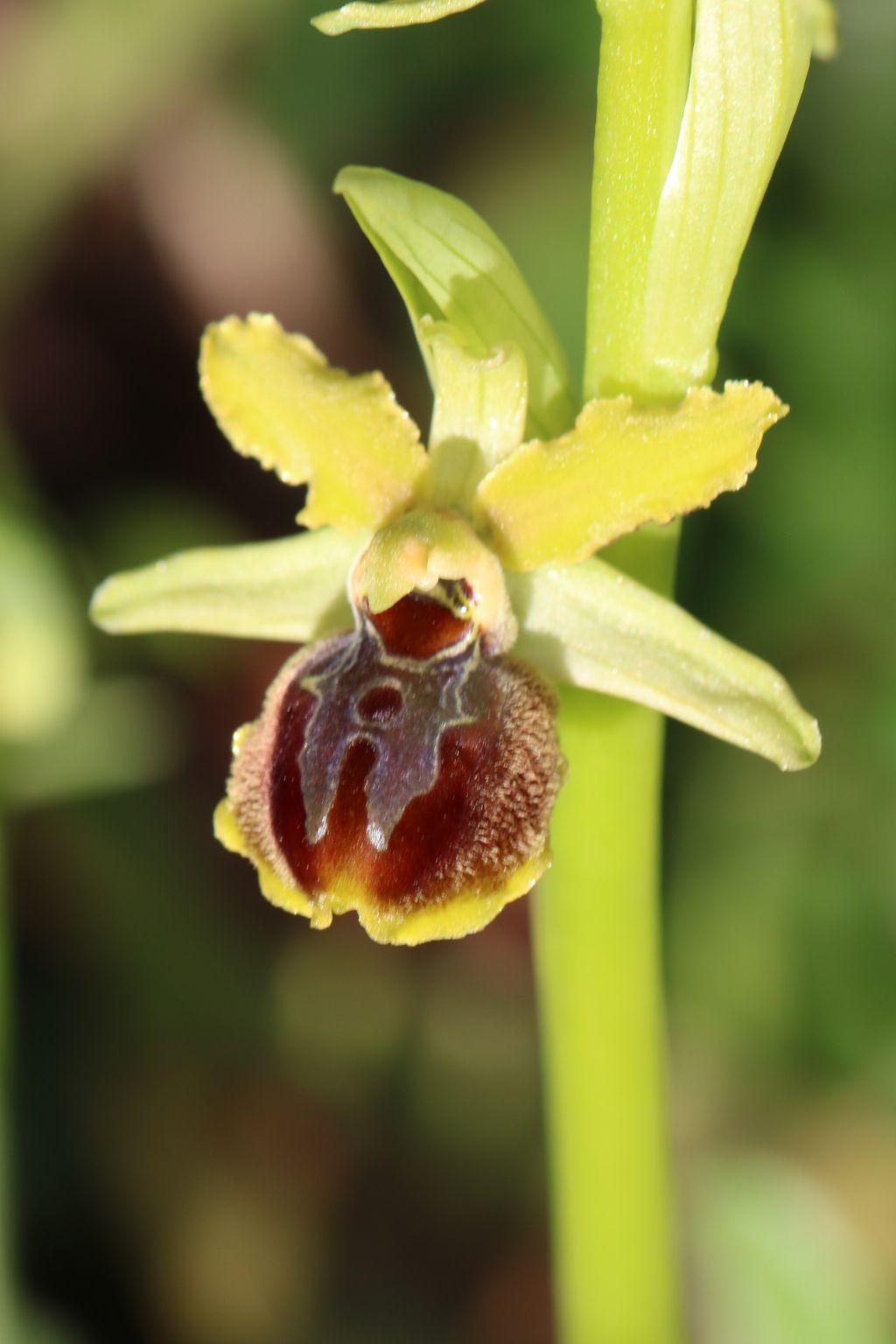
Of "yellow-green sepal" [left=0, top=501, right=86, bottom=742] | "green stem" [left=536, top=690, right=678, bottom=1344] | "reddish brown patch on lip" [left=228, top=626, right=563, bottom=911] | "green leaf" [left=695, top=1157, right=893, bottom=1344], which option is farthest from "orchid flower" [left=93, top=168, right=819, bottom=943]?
"green leaf" [left=695, top=1157, right=893, bottom=1344]

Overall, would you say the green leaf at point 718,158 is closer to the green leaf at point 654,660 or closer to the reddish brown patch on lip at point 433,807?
the green leaf at point 654,660

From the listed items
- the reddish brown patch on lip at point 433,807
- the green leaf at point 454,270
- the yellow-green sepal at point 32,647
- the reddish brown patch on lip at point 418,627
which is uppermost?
the green leaf at point 454,270

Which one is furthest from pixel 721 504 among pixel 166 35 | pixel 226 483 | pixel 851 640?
pixel 166 35

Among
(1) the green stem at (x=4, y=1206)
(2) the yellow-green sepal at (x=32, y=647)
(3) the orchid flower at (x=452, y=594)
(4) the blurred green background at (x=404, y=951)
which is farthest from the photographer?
(4) the blurred green background at (x=404, y=951)

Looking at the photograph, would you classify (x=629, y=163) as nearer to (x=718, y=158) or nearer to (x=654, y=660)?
(x=718, y=158)

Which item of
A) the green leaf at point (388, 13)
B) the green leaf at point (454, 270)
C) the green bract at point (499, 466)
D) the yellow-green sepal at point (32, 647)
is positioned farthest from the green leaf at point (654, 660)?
the yellow-green sepal at point (32, 647)

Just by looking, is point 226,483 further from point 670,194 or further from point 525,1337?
point 670,194
